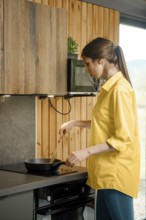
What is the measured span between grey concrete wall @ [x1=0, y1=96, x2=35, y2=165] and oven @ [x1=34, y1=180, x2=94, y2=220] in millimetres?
565

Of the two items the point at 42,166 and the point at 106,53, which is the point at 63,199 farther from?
the point at 106,53

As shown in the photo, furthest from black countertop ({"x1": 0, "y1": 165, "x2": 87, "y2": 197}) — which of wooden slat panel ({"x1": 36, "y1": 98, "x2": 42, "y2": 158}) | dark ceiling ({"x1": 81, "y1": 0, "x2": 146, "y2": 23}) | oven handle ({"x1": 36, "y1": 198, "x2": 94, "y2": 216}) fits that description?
dark ceiling ({"x1": 81, "y1": 0, "x2": 146, "y2": 23})

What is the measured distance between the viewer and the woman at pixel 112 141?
2539 millimetres

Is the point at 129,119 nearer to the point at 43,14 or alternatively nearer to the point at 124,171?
the point at 124,171

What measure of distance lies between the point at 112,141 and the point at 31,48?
2.79ft

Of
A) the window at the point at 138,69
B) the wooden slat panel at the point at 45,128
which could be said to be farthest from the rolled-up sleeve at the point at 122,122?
the window at the point at 138,69

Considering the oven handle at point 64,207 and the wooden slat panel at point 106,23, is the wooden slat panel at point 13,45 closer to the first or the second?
the oven handle at point 64,207

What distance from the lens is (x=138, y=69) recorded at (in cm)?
471

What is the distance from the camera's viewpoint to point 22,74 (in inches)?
111

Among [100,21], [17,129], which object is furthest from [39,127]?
[100,21]

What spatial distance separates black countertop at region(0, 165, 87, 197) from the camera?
2.43 m

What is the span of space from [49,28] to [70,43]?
530 mm

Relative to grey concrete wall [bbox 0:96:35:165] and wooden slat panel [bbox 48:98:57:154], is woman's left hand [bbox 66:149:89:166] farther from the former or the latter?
wooden slat panel [bbox 48:98:57:154]

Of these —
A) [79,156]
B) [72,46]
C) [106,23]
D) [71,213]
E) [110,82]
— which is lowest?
[71,213]
